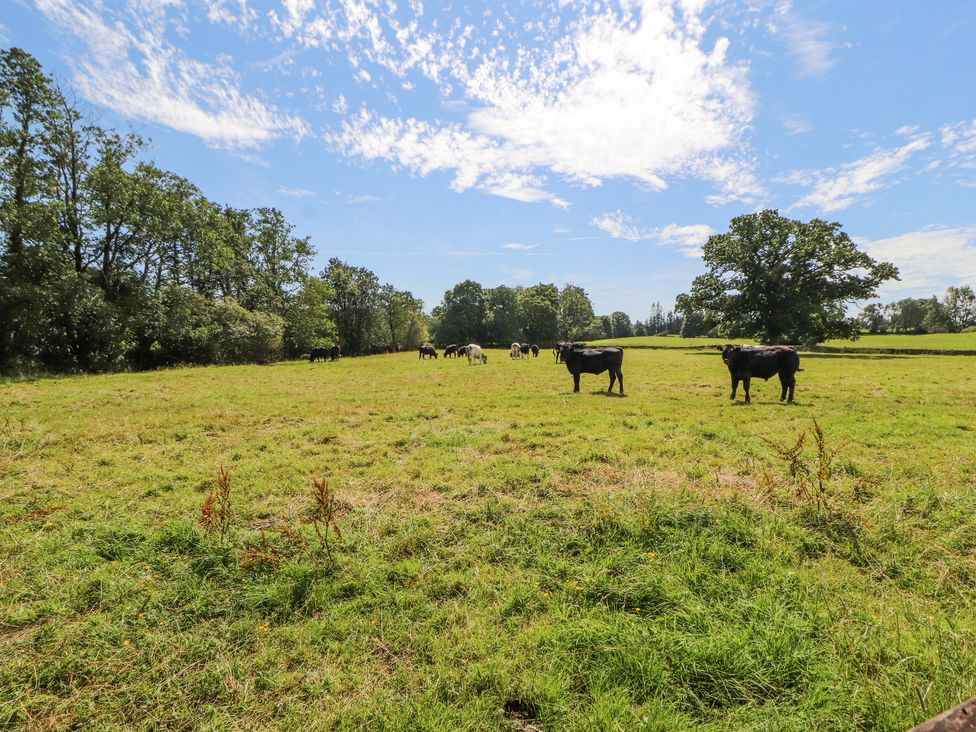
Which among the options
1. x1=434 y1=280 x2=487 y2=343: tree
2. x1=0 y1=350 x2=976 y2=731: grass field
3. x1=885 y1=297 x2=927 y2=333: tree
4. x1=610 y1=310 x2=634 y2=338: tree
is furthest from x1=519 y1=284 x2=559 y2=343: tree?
x1=885 y1=297 x2=927 y2=333: tree

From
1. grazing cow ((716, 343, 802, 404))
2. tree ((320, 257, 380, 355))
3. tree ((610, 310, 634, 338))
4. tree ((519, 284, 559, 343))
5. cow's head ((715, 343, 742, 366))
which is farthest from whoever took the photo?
tree ((610, 310, 634, 338))

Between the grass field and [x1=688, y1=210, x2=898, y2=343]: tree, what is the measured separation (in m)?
38.1

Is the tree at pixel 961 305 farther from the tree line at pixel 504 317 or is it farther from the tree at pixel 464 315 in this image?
the tree at pixel 464 315

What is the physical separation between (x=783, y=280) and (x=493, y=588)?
164 feet

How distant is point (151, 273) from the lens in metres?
29.3

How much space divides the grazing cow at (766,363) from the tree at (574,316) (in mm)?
63809

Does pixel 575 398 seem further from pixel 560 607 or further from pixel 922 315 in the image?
pixel 922 315

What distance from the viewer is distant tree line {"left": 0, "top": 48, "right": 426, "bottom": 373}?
21.2 meters

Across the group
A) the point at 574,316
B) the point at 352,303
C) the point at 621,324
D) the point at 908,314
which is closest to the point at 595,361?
the point at 352,303

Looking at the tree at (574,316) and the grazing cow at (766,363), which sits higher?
the tree at (574,316)

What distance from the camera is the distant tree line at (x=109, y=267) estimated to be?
21.2 metres

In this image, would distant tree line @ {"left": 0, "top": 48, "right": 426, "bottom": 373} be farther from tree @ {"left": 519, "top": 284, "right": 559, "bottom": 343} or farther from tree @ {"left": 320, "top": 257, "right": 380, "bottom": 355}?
tree @ {"left": 519, "top": 284, "right": 559, "bottom": 343}

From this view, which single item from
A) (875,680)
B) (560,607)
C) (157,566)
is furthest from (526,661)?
(157,566)

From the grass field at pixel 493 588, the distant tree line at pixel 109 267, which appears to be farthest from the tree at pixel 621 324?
the grass field at pixel 493 588
